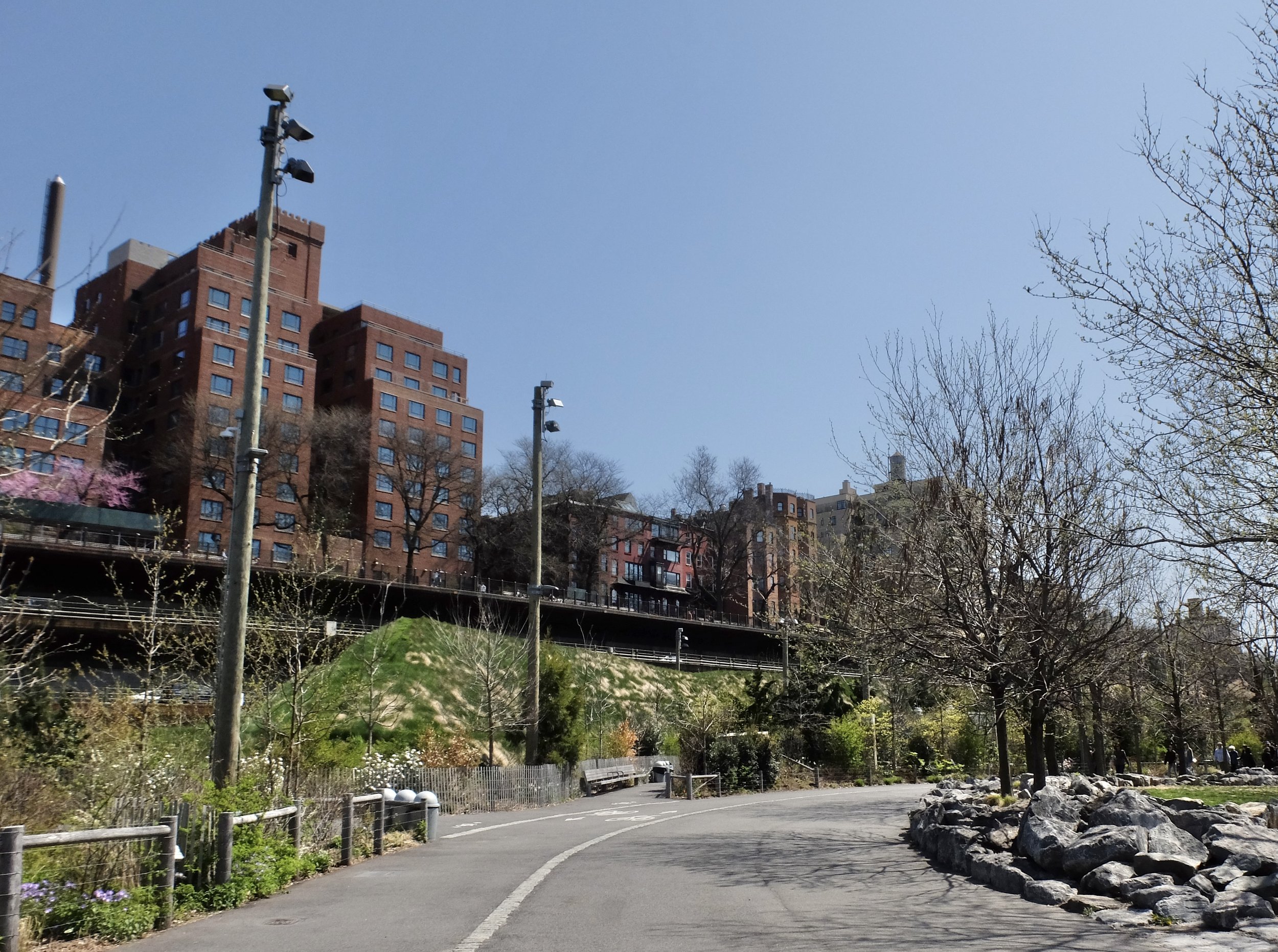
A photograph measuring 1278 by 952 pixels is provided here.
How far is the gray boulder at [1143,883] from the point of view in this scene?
31.6ft

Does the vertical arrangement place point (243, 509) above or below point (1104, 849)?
above

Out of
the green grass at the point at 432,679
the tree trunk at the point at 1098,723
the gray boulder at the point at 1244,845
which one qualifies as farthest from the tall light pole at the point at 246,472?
the tree trunk at the point at 1098,723

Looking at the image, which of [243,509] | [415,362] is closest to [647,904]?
[243,509]

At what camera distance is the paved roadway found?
8.10 metres

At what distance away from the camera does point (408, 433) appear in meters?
81.8

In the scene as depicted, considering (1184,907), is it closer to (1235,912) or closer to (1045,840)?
(1235,912)

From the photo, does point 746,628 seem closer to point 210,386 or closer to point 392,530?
point 392,530

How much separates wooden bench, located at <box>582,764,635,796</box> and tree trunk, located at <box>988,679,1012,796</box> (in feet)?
52.9

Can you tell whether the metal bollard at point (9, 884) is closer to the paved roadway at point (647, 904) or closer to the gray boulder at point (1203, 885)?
the paved roadway at point (647, 904)

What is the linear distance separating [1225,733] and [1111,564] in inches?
1399

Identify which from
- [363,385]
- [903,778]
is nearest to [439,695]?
[903,778]

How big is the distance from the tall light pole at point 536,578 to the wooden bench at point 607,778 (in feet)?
11.0

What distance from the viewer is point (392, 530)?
7925 centimetres

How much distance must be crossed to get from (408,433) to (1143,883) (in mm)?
76143
